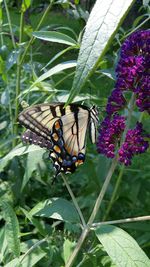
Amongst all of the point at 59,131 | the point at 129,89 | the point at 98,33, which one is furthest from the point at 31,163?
the point at 98,33

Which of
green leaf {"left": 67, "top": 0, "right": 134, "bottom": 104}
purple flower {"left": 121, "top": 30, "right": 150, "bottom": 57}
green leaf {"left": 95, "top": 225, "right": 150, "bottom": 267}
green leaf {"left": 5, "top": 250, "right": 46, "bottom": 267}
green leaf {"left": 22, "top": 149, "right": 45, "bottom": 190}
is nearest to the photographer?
green leaf {"left": 67, "top": 0, "right": 134, "bottom": 104}

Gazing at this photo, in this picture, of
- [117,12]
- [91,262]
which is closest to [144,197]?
[91,262]

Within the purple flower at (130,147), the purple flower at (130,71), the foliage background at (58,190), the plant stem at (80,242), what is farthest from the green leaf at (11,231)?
the purple flower at (130,71)

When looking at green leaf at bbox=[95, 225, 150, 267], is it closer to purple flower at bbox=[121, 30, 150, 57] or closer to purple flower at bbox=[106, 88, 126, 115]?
purple flower at bbox=[106, 88, 126, 115]

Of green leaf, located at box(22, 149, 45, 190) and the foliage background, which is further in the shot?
green leaf, located at box(22, 149, 45, 190)

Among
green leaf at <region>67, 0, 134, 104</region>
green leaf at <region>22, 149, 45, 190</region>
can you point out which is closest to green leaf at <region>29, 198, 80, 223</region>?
green leaf at <region>22, 149, 45, 190</region>

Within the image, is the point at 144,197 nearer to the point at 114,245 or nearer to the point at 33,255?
the point at 33,255

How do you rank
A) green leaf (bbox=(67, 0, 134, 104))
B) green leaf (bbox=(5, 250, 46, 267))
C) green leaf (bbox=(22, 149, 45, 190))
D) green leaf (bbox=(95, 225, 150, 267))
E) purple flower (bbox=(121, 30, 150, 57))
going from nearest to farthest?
1. green leaf (bbox=(67, 0, 134, 104))
2. green leaf (bbox=(95, 225, 150, 267))
3. purple flower (bbox=(121, 30, 150, 57))
4. green leaf (bbox=(5, 250, 46, 267))
5. green leaf (bbox=(22, 149, 45, 190))
